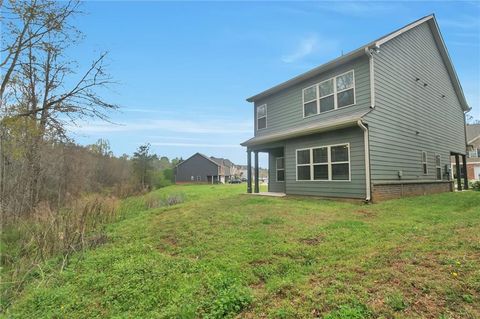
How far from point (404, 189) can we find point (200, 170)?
46056 millimetres

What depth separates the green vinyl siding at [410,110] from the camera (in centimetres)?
1020

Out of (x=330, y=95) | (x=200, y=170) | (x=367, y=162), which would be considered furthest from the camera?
(x=200, y=170)

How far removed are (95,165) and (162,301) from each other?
20546 mm

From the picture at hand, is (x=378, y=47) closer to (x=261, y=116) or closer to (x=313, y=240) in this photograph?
(x=261, y=116)

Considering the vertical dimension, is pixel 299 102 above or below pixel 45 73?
above

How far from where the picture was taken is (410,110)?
468 inches

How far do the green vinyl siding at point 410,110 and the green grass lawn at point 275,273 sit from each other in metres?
4.06

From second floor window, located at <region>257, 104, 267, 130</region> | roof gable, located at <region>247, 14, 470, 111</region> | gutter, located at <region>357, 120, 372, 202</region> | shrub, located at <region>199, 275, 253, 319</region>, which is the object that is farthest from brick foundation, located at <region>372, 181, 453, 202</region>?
shrub, located at <region>199, 275, 253, 319</region>

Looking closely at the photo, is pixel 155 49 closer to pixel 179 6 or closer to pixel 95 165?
pixel 179 6

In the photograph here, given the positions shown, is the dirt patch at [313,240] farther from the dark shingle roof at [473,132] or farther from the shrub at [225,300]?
the dark shingle roof at [473,132]

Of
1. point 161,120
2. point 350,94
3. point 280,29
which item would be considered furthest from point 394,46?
point 161,120

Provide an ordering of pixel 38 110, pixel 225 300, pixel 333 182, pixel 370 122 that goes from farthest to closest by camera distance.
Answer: pixel 333 182, pixel 370 122, pixel 38 110, pixel 225 300

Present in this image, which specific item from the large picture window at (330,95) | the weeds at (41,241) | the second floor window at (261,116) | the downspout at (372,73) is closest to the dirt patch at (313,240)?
the weeds at (41,241)

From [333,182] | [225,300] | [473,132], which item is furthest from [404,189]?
[473,132]
